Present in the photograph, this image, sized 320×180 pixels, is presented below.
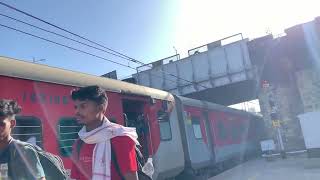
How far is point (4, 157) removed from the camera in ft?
9.05

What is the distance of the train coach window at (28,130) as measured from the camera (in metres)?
5.42

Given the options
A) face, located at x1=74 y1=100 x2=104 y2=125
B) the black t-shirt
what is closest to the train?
the black t-shirt

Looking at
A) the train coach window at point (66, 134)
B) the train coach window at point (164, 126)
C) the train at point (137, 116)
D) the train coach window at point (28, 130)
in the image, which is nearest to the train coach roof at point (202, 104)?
the train at point (137, 116)

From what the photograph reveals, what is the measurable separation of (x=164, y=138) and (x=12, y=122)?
26.1ft

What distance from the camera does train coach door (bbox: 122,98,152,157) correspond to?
9789 millimetres

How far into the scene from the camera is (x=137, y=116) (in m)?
10.0

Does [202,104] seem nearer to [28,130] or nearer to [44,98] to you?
[44,98]

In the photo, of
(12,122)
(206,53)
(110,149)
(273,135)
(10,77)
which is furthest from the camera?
(206,53)

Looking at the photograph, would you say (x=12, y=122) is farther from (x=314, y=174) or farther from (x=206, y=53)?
(x=206, y=53)

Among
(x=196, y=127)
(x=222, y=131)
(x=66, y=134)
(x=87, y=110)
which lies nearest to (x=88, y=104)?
(x=87, y=110)

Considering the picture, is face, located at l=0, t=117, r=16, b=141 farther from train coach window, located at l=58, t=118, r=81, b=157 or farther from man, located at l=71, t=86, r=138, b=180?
train coach window, located at l=58, t=118, r=81, b=157

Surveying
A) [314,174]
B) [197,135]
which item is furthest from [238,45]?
[314,174]

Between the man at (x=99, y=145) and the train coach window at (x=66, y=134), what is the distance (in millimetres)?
3393

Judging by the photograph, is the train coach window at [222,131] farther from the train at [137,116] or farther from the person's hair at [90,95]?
the person's hair at [90,95]
